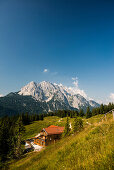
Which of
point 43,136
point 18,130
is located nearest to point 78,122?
point 43,136

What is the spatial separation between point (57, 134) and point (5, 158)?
22487mm

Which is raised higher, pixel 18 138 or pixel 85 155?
pixel 85 155

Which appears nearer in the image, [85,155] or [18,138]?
[85,155]

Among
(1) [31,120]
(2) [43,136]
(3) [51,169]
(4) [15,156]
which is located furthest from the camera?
(1) [31,120]

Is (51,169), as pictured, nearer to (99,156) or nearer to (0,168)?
(99,156)

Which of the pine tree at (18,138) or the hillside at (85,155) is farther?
the pine tree at (18,138)

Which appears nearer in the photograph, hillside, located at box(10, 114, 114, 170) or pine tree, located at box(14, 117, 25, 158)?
hillside, located at box(10, 114, 114, 170)

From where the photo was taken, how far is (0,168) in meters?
16.1

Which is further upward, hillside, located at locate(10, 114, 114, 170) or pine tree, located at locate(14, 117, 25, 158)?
hillside, located at locate(10, 114, 114, 170)

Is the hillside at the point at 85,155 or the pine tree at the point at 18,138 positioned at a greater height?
the hillside at the point at 85,155

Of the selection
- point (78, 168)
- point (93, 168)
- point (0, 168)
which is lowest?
point (0, 168)

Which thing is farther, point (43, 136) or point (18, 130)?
point (43, 136)

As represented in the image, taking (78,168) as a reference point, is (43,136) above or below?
below

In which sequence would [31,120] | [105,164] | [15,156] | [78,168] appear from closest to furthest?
[105,164], [78,168], [15,156], [31,120]
